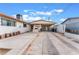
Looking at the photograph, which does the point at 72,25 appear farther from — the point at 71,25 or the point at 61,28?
the point at 61,28

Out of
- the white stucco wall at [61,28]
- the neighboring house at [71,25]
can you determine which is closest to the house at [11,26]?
the white stucco wall at [61,28]

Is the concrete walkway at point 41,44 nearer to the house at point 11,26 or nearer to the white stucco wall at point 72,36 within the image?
the white stucco wall at point 72,36

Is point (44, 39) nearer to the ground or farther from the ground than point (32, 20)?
nearer to the ground

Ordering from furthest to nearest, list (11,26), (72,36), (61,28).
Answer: (11,26), (61,28), (72,36)

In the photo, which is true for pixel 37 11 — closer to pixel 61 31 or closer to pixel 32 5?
pixel 32 5

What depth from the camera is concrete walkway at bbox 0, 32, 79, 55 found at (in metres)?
3.96

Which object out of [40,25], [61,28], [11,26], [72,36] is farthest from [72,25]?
[11,26]

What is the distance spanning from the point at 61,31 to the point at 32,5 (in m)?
1.03

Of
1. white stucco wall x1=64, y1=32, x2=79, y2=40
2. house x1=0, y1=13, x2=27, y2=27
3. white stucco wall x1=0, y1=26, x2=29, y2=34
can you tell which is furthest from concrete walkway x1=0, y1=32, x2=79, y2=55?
house x1=0, y1=13, x2=27, y2=27

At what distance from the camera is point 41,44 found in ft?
13.9

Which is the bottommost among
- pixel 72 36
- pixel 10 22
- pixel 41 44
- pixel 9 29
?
pixel 41 44

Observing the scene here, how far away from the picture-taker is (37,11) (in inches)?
168
